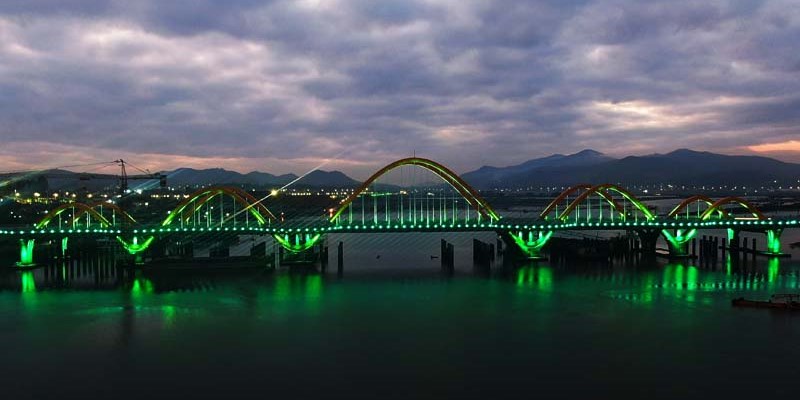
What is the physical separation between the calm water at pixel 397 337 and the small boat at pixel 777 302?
0.75m

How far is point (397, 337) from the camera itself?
20844mm

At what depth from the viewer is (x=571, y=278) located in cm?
3325

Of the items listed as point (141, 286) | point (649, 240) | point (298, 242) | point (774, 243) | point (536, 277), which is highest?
point (298, 242)

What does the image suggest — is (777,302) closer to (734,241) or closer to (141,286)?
(734,241)

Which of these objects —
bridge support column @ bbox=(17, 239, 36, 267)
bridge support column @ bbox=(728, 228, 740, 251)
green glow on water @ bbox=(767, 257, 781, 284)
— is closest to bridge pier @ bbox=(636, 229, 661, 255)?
bridge support column @ bbox=(728, 228, 740, 251)

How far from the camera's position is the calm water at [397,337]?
16.5 m

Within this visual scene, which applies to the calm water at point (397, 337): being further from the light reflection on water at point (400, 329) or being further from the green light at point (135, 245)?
the green light at point (135, 245)

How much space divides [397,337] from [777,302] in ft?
51.0

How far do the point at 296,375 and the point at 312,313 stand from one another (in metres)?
7.28

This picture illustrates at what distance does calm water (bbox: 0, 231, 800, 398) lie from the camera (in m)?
16.5

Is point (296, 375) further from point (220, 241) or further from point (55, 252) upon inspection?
point (220, 241)

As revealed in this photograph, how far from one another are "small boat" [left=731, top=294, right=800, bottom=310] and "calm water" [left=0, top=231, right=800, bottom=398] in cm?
75

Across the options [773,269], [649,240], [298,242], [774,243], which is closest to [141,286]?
[298,242]

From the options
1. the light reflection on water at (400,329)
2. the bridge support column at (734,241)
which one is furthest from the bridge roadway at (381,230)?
the light reflection on water at (400,329)
